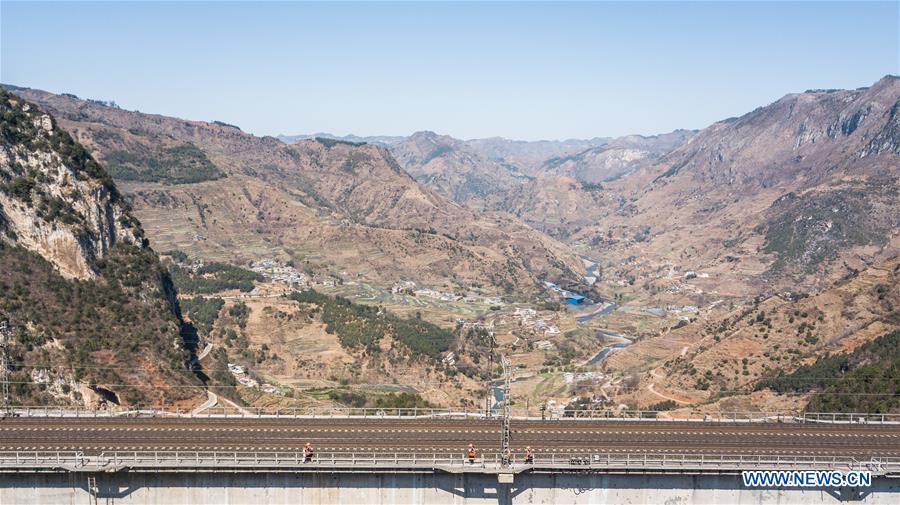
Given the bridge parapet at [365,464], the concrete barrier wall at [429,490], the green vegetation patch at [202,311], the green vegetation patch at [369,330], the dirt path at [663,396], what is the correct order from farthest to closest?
the green vegetation patch at [369,330] < the green vegetation patch at [202,311] < the dirt path at [663,396] < the concrete barrier wall at [429,490] < the bridge parapet at [365,464]

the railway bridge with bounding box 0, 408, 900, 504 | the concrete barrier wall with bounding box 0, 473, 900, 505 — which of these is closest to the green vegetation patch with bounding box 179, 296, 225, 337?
the railway bridge with bounding box 0, 408, 900, 504

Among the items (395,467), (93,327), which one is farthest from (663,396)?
(395,467)

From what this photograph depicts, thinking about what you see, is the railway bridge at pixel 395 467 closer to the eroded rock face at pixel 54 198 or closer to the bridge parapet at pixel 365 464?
the bridge parapet at pixel 365 464

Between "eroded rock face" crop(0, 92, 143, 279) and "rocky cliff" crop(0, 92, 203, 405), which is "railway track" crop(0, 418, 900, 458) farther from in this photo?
"eroded rock face" crop(0, 92, 143, 279)

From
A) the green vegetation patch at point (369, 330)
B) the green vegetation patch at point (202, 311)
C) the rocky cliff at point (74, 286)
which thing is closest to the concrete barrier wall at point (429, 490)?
the rocky cliff at point (74, 286)

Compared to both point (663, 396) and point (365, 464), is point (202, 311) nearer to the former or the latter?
point (663, 396)

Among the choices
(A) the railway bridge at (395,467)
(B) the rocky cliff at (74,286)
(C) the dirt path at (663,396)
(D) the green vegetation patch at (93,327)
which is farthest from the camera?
(C) the dirt path at (663,396)

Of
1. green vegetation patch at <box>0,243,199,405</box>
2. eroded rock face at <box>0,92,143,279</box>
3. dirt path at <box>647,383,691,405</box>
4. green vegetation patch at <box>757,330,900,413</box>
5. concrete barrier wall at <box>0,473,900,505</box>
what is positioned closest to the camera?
concrete barrier wall at <box>0,473,900,505</box>
